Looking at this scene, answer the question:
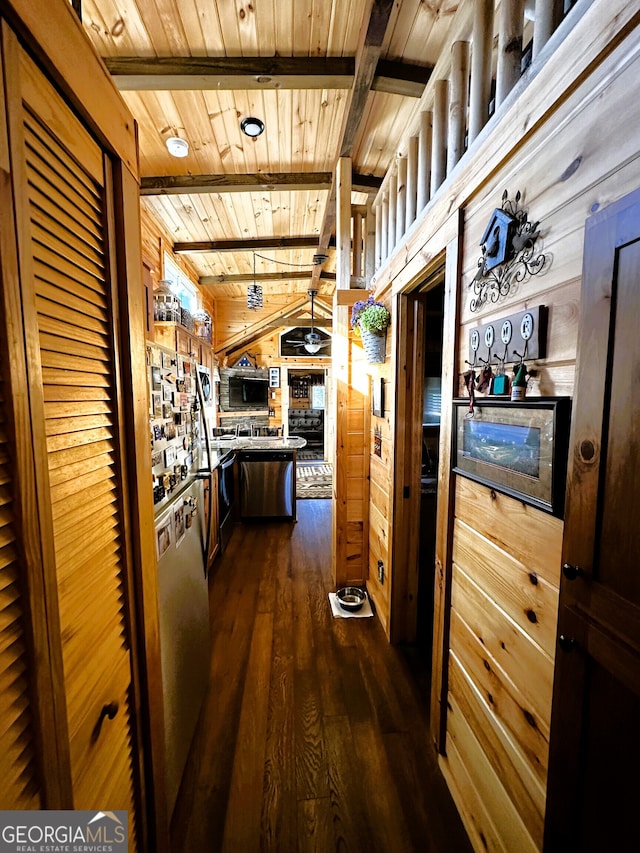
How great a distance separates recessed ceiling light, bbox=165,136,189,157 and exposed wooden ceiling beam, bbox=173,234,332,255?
137 centimetres

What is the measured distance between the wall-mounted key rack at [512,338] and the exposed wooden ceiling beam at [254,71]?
1.48 metres

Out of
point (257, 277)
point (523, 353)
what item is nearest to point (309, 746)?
point (523, 353)

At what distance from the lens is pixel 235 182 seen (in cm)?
260

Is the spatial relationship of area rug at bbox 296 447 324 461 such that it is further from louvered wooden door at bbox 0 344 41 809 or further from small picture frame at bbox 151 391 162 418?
louvered wooden door at bbox 0 344 41 809

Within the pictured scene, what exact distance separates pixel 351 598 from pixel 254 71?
326 centimetres

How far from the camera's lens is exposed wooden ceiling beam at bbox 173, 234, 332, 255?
3.68m

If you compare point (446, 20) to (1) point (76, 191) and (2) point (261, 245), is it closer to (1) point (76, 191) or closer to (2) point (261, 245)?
(1) point (76, 191)

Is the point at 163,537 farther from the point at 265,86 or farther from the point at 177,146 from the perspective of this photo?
the point at 177,146

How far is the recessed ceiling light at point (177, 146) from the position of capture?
2.20m

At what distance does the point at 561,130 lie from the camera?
809 millimetres

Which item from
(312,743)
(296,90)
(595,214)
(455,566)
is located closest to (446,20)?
(296,90)

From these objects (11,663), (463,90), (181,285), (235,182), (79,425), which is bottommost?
(11,663)

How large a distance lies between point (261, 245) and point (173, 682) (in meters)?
3.91

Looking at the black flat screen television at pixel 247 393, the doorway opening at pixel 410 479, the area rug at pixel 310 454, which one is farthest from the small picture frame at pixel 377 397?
the area rug at pixel 310 454
